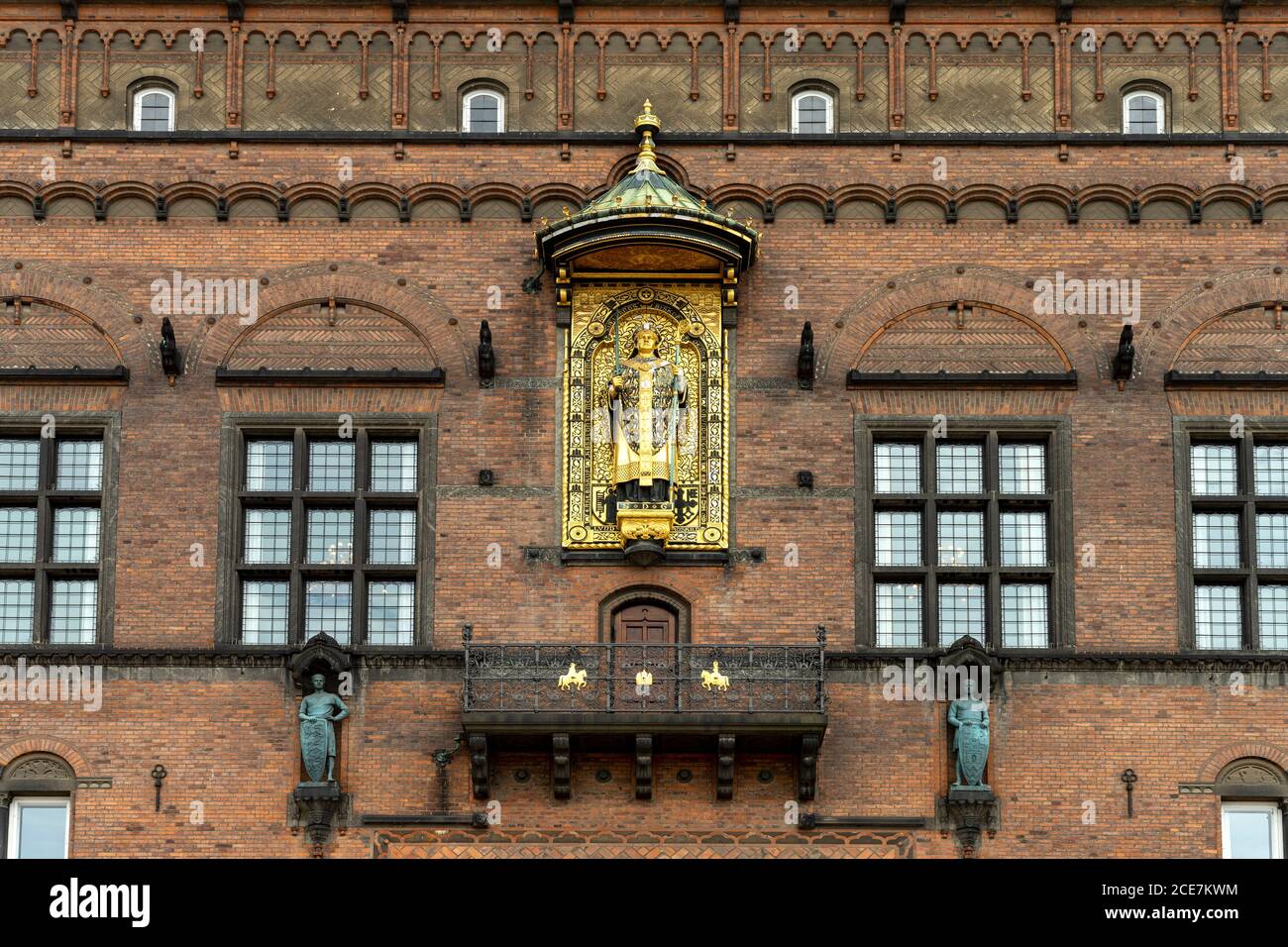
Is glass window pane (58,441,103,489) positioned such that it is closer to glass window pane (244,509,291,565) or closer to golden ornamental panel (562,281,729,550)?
glass window pane (244,509,291,565)

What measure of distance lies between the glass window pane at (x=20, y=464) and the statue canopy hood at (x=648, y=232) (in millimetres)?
7111

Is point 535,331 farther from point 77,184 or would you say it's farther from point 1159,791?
point 1159,791

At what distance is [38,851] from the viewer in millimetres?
40250

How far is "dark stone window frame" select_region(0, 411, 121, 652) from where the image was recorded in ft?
135

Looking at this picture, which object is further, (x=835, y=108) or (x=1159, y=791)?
(x=835, y=108)

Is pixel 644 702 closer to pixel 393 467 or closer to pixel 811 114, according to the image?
pixel 393 467

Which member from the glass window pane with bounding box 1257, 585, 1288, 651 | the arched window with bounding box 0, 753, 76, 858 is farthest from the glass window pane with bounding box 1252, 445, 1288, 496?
the arched window with bounding box 0, 753, 76, 858

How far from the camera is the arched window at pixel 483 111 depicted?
43156mm

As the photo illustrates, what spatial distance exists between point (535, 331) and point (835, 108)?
16.8 feet

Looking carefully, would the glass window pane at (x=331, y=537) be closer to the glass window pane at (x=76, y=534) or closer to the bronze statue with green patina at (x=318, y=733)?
the bronze statue with green patina at (x=318, y=733)

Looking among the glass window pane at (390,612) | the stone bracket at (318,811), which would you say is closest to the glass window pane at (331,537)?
the glass window pane at (390,612)

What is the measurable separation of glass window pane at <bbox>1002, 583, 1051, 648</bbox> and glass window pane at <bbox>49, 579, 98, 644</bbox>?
11.7 meters

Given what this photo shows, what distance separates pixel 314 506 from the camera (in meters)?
41.7
